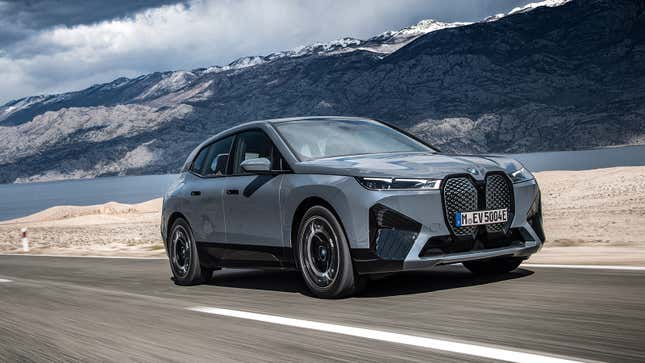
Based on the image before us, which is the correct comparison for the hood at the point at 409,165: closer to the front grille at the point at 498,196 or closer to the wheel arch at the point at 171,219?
the front grille at the point at 498,196

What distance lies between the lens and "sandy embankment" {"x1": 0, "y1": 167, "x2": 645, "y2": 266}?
927 cm

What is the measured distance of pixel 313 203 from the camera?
256 inches

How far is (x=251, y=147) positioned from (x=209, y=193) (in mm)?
770

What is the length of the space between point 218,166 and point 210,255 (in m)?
0.93

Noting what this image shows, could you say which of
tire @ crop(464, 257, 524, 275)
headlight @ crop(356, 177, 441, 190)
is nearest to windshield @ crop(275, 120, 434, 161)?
headlight @ crop(356, 177, 441, 190)

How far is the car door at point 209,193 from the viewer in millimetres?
7930

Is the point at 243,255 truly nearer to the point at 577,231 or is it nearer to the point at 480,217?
the point at 480,217

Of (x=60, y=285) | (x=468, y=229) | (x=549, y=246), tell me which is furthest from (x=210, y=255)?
(x=549, y=246)

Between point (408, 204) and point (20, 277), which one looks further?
point (20, 277)

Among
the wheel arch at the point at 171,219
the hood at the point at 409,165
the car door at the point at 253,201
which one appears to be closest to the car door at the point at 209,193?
the car door at the point at 253,201

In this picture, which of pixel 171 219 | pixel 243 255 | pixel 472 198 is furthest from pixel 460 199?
pixel 171 219

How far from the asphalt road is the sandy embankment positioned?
6.30 ft

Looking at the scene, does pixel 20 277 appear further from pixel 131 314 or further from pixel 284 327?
pixel 284 327

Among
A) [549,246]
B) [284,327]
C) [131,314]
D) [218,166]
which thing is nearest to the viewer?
[284,327]
